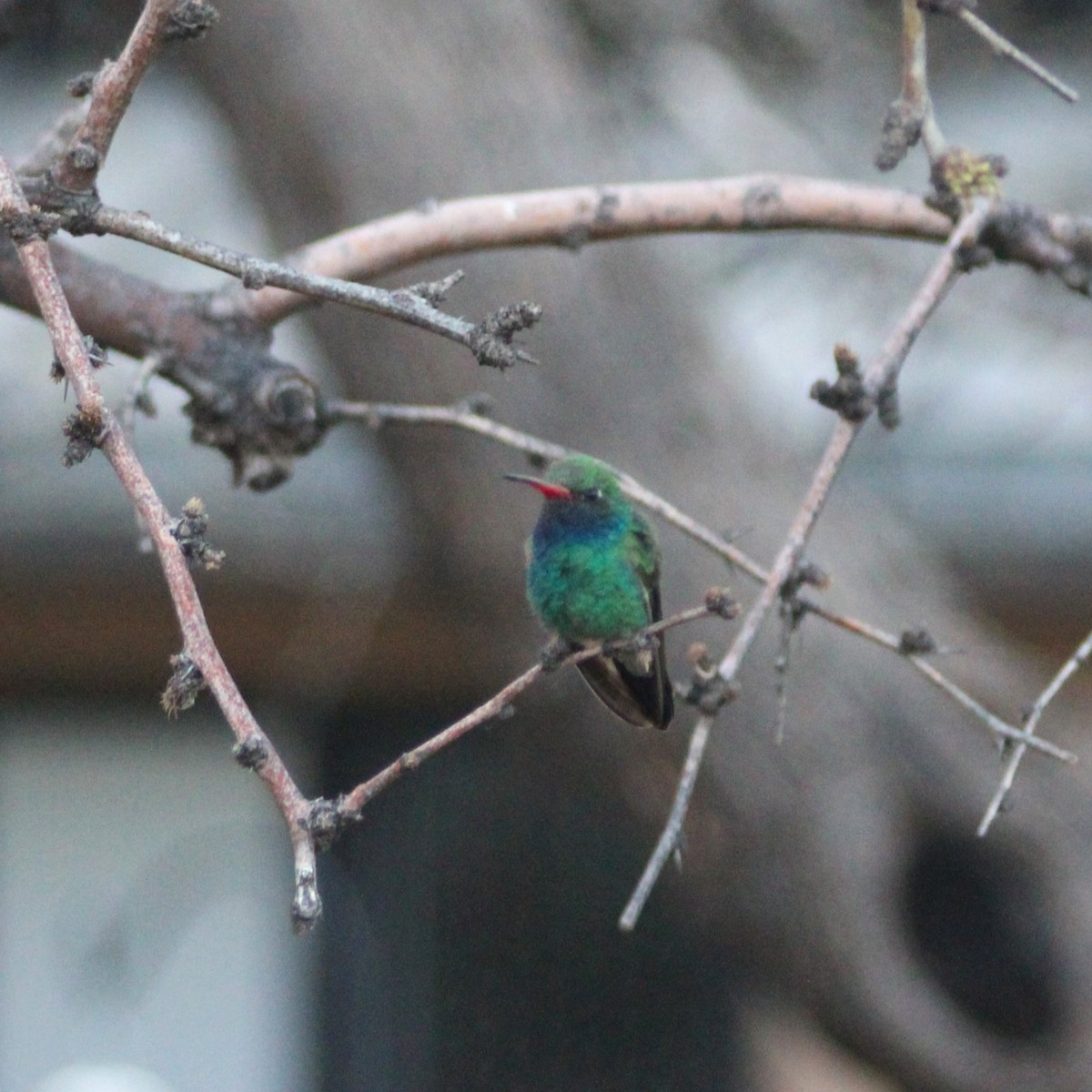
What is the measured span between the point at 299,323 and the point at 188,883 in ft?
6.09

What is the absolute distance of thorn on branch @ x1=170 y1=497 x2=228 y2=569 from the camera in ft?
3.65

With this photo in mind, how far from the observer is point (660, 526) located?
3625mm

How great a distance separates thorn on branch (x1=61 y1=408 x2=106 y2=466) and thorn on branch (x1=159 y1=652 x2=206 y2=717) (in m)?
0.17

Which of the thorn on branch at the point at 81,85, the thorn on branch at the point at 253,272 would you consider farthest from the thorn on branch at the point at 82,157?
the thorn on branch at the point at 253,272

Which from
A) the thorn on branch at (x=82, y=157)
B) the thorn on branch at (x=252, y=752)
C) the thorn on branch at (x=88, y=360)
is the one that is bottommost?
the thorn on branch at (x=252, y=752)

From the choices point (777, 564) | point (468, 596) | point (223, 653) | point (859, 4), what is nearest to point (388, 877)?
point (223, 653)

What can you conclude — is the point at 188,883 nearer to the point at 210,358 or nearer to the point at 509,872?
the point at 509,872

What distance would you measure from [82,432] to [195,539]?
0.36ft

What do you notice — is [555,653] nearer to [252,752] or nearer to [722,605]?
[722,605]

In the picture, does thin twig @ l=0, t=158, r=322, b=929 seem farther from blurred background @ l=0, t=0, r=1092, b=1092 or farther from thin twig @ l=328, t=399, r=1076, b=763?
blurred background @ l=0, t=0, r=1092, b=1092

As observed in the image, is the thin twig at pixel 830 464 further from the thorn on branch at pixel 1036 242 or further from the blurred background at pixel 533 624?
the blurred background at pixel 533 624

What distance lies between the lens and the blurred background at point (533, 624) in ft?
11.0

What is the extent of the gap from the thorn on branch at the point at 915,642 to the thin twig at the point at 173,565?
0.84 metres

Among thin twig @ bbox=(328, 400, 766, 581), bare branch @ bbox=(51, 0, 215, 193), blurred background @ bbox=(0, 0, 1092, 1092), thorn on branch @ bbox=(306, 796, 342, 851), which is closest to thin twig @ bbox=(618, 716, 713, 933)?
thorn on branch @ bbox=(306, 796, 342, 851)
